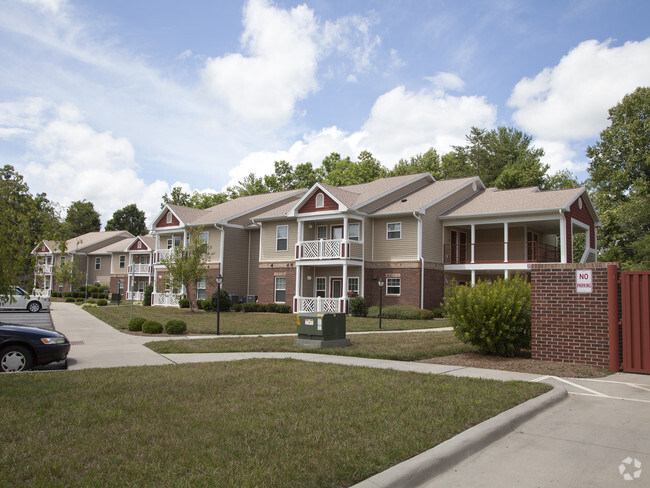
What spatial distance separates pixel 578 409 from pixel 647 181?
4146cm

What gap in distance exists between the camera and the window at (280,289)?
32.4 m

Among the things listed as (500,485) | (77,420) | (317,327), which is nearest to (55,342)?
(77,420)

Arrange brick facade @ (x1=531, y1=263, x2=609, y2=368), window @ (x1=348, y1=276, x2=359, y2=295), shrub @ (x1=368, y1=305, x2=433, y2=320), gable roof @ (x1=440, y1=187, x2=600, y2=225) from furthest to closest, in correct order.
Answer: window @ (x1=348, y1=276, x2=359, y2=295), gable roof @ (x1=440, y1=187, x2=600, y2=225), shrub @ (x1=368, y1=305, x2=433, y2=320), brick facade @ (x1=531, y1=263, x2=609, y2=368)

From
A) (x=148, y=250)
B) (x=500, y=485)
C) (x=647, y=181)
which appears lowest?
(x=500, y=485)

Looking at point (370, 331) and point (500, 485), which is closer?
point (500, 485)

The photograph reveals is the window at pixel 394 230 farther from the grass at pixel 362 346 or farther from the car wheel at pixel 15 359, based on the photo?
the car wheel at pixel 15 359

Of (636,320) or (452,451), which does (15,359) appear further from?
(636,320)

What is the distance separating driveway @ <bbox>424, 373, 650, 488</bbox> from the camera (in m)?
4.91

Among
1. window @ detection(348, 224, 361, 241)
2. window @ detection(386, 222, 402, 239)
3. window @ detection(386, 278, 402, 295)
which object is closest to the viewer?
window @ detection(386, 278, 402, 295)

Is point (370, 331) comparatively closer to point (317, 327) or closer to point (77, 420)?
point (317, 327)

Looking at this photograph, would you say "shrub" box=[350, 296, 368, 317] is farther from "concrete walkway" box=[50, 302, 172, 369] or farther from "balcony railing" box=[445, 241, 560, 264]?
"concrete walkway" box=[50, 302, 172, 369]

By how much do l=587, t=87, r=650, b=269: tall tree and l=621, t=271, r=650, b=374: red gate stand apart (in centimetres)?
3130

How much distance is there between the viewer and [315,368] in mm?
10336

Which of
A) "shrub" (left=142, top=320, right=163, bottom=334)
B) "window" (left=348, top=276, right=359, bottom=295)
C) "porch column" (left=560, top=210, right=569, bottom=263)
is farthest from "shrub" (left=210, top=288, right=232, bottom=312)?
"porch column" (left=560, top=210, right=569, bottom=263)
